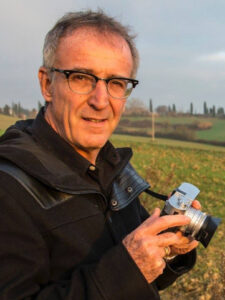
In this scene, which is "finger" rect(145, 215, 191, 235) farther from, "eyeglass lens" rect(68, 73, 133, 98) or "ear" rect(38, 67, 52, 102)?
"ear" rect(38, 67, 52, 102)

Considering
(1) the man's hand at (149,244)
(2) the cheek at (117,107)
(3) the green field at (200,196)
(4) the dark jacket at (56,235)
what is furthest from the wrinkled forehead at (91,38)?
(3) the green field at (200,196)

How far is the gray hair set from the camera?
2061mm

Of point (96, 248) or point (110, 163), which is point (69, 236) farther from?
point (110, 163)

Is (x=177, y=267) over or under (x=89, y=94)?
under

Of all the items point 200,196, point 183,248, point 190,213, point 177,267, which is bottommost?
point 200,196

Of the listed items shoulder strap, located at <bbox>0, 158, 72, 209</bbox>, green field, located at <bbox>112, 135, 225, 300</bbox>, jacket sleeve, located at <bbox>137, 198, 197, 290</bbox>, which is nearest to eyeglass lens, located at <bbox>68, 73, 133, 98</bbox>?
shoulder strap, located at <bbox>0, 158, 72, 209</bbox>

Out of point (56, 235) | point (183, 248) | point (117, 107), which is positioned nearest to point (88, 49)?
point (117, 107)

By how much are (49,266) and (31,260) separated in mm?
168

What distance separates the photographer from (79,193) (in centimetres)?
180

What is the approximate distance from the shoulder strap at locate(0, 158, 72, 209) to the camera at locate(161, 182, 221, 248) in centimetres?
56

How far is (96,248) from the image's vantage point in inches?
72.1

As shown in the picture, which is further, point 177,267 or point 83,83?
point 177,267

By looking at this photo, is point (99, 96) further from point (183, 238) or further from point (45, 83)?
point (183, 238)

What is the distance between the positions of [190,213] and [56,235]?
28.5 inches
